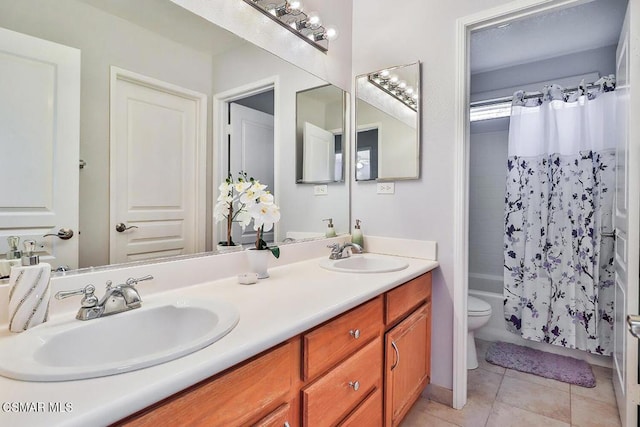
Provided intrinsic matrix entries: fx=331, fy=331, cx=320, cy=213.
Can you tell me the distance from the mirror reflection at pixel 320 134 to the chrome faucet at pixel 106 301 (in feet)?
3.57

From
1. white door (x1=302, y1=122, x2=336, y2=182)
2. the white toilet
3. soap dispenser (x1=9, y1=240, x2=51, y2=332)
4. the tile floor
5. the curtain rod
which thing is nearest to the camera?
soap dispenser (x1=9, y1=240, x2=51, y2=332)

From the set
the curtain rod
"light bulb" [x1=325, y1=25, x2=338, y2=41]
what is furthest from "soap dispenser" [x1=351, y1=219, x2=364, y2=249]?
the curtain rod

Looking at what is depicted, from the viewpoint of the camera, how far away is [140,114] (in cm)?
112

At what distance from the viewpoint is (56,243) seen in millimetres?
959

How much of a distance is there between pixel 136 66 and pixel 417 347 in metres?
1.70

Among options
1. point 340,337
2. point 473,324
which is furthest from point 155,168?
point 473,324

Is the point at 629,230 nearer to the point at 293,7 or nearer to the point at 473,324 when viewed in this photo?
the point at 473,324

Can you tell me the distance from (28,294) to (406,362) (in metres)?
1.43

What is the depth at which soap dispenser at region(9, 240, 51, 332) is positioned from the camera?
30.7 inches

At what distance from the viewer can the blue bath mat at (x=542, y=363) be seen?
2.13 m

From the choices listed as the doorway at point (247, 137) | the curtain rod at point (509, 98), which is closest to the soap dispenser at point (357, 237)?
the doorway at point (247, 137)

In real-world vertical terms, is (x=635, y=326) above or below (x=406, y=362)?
above

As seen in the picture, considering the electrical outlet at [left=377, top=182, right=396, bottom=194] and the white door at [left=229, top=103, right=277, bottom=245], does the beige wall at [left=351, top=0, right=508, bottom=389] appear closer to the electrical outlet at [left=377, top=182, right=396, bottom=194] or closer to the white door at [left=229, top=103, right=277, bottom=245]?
the electrical outlet at [left=377, top=182, right=396, bottom=194]

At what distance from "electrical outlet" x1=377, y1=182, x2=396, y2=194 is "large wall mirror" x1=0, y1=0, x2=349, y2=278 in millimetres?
821
